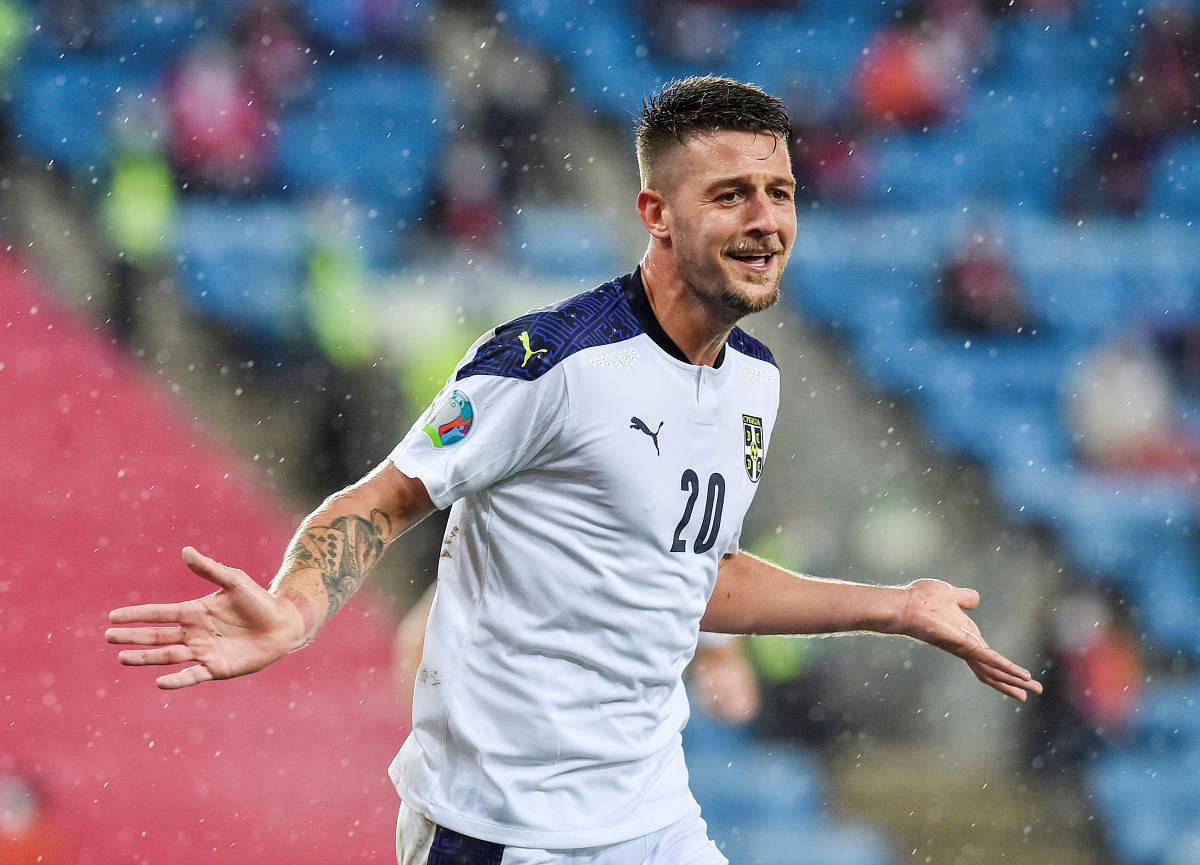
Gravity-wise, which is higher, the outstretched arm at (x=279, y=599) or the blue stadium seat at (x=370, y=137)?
the blue stadium seat at (x=370, y=137)

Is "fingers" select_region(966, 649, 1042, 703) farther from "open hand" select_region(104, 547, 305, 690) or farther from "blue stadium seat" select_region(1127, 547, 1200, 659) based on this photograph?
"blue stadium seat" select_region(1127, 547, 1200, 659)

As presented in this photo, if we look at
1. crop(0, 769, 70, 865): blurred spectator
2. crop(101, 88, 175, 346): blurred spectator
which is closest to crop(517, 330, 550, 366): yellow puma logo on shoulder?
crop(0, 769, 70, 865): blurred spectator

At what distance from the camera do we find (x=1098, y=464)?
212 inches

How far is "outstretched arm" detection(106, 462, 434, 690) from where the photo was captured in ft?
4.46

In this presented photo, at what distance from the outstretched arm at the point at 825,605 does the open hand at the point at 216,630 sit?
93 centimetres

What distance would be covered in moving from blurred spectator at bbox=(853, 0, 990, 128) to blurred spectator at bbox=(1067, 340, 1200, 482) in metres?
1.42

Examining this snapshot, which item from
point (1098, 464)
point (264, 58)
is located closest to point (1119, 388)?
point (1098, 464)

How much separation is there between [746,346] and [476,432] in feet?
2.00

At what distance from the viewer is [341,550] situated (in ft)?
5.21

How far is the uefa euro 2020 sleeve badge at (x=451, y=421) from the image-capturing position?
1.68 metres

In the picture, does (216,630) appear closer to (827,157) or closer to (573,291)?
(573,291)

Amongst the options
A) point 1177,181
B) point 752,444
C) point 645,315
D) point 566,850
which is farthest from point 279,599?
point 1177,181

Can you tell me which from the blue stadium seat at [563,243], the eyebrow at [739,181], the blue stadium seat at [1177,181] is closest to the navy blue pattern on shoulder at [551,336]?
the eyebrow at [739,181]

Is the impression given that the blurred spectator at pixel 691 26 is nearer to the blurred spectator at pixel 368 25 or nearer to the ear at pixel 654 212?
the blurred spectator at pixel 368 25
